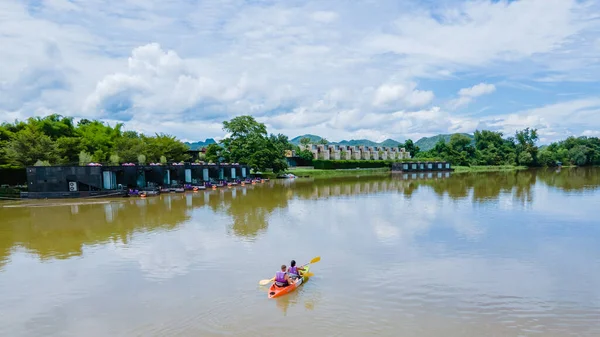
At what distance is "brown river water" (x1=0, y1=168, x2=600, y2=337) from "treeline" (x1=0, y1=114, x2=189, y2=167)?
1686cm

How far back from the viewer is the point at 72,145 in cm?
4500

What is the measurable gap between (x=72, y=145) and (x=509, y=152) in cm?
9225

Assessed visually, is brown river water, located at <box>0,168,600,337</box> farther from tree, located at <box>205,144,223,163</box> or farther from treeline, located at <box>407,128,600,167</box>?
treeline, located at <box>407,128,600,167</box>

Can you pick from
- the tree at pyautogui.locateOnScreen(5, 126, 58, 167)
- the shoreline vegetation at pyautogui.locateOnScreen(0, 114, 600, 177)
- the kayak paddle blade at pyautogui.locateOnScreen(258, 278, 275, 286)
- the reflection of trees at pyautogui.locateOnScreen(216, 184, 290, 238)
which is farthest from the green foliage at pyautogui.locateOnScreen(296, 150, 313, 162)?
the kayak paddle blade at pyautogui.locateOnScreen(258, 278, 275, 286)

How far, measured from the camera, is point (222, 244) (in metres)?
17.4

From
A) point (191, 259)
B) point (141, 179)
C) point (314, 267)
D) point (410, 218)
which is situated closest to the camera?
point (314, 267)

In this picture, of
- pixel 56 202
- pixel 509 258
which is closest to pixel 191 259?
pixel 509 258

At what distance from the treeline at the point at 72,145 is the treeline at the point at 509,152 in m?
65.7

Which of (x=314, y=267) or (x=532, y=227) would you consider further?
(x=532, y=227)

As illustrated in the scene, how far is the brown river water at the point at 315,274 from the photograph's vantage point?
960cm

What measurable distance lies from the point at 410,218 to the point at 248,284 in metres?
13.5

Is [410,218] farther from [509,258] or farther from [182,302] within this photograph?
[182,302]

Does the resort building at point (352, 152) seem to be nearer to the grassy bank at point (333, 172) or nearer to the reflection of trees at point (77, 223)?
the grassy bank at point (333, 172)

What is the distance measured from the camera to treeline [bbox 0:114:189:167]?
1537 inches
